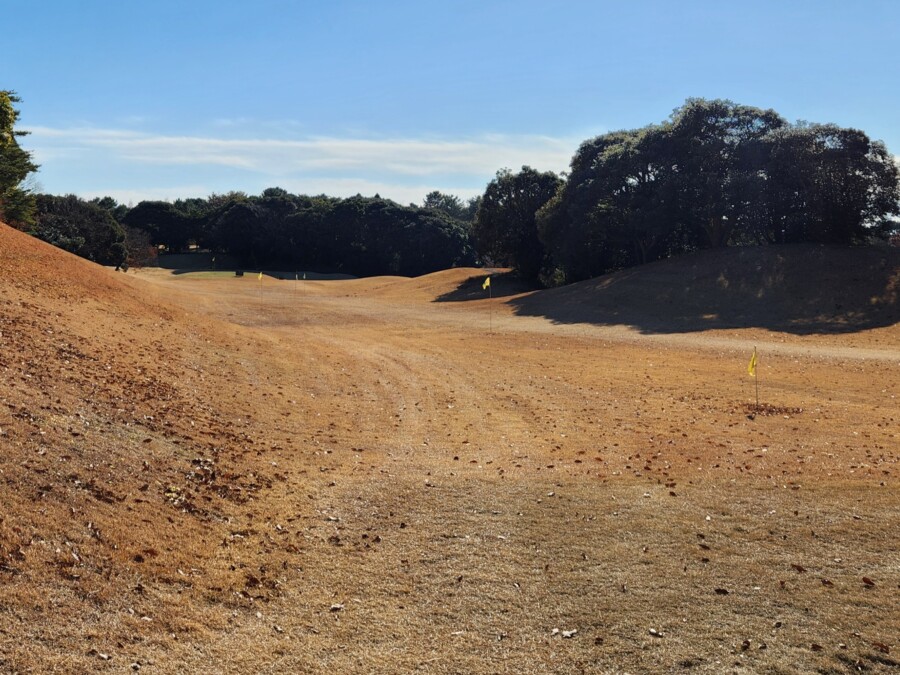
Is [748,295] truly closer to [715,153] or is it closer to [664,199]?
[664,199]

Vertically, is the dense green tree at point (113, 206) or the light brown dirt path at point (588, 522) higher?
the dense green tree at point (113, 206)

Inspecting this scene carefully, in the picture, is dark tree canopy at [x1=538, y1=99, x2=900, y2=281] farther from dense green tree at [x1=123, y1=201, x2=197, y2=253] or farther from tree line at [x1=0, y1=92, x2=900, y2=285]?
dense green tree at [x1=123, y1=201, x2=197, y2=253]

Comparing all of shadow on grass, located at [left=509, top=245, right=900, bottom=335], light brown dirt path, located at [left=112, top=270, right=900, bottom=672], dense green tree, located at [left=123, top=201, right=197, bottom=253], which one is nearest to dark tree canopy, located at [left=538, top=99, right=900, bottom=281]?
shadow on grass, located at [left=509, top=245, right=900, bottom=335]

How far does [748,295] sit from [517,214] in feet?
67.7

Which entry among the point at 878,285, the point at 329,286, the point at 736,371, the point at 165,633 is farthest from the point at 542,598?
the point at 329,286

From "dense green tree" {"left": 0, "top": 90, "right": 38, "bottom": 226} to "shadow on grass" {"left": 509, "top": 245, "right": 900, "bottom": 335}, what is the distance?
2898cm

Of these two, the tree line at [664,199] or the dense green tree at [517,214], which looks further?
the dense green tree at [517,214]

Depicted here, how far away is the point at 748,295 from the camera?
Answer: 31641 mm

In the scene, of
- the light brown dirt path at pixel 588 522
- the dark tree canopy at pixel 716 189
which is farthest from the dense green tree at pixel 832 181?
the light brown dirt path at pixel 588 522

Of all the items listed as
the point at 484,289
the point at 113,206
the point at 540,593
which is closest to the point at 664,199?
the point at 484,289

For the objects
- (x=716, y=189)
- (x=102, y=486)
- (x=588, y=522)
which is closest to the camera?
(x=102, y=486)

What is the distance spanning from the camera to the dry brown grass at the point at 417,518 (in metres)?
5.14

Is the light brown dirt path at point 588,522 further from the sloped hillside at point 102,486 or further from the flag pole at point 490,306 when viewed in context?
the flag pole at point 490,306

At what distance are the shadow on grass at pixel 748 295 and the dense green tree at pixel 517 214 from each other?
1145cm
